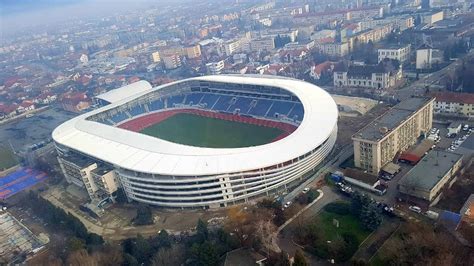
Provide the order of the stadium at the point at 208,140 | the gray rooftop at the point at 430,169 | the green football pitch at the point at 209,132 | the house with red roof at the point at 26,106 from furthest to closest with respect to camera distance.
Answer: the house with red roof at the point at 26,106 → the green football pitch at the point at 209,132 → the stadium at the point at 208,140 → the gray rooftop at the point at 430,169

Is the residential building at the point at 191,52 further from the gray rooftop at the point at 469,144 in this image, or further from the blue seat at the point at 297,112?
the gray rooftop at the point at 469,144

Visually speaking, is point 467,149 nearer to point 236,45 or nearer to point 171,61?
point 171,61

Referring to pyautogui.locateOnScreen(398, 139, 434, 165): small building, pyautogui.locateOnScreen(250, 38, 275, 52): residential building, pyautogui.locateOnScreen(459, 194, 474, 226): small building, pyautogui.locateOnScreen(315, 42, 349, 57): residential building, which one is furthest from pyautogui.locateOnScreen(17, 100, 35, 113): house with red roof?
pyautogui.locateOnScreen(459, 194, 474, 226): small building

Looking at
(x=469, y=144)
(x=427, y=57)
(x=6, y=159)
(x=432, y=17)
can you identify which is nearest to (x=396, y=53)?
(x=427, y=57)

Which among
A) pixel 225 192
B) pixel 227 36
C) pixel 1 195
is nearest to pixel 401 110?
pixel 225 192

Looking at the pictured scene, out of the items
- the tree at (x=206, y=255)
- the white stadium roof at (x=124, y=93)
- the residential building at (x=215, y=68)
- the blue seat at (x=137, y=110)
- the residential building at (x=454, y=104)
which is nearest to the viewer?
the tree at (x=206, y=255)

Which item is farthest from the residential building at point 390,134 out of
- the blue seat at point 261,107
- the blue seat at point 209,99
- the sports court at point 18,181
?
the sports court at point 18,181

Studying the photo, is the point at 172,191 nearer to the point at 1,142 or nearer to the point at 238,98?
the point at 238,98
